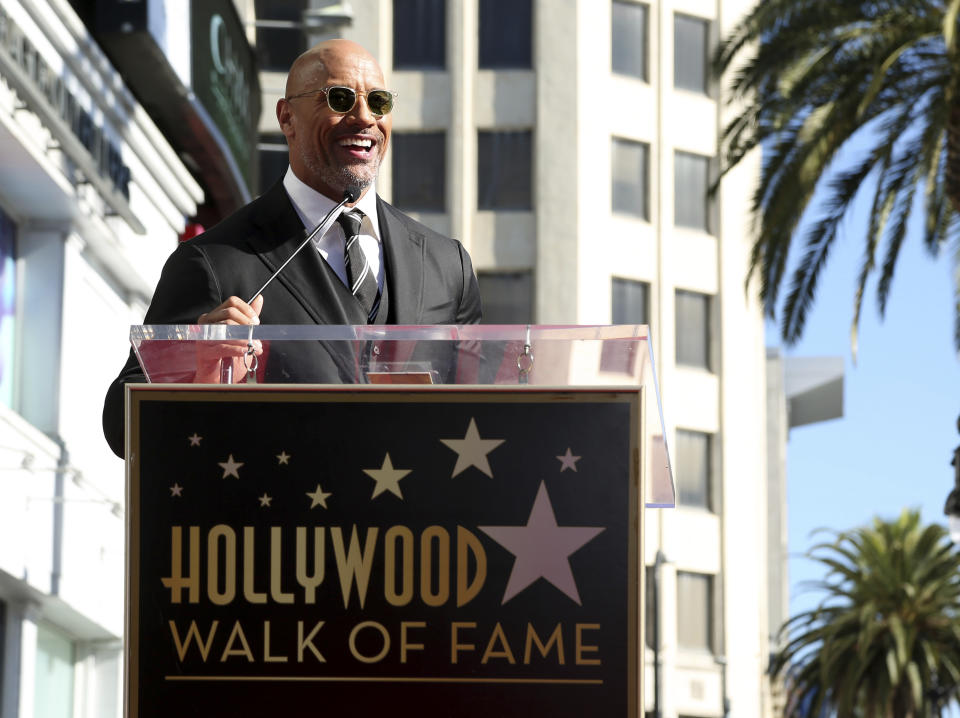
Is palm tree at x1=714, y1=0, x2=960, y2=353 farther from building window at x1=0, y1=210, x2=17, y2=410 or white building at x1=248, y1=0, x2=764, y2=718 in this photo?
white building at x1=248, y1=0, x2=764, y2=718

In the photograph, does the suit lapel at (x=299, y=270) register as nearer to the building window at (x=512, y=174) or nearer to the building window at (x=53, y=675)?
the building window at (x=53, y=675)

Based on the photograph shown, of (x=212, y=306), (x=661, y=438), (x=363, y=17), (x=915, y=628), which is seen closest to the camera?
(x=661, y=438)

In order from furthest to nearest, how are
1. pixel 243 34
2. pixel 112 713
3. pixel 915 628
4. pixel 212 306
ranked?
pixel 915 628 < pixel 243 34 < pixel 112 713 < pixel 212 306

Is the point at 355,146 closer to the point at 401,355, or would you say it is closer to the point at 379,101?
the point at 379,101

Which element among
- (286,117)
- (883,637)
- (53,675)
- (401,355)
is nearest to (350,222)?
(286,117)

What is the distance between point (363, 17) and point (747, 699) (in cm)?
1943

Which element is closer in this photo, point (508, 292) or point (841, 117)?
point (841, 117)

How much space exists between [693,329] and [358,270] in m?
45.0

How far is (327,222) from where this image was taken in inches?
128

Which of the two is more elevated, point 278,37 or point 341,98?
point 278,37

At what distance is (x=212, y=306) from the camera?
3.17 metres

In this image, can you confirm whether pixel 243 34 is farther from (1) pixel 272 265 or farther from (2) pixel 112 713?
(1) pixel 272 265

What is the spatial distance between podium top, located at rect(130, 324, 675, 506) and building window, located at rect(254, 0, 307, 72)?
134ft

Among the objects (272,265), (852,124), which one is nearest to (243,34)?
(852,124)
